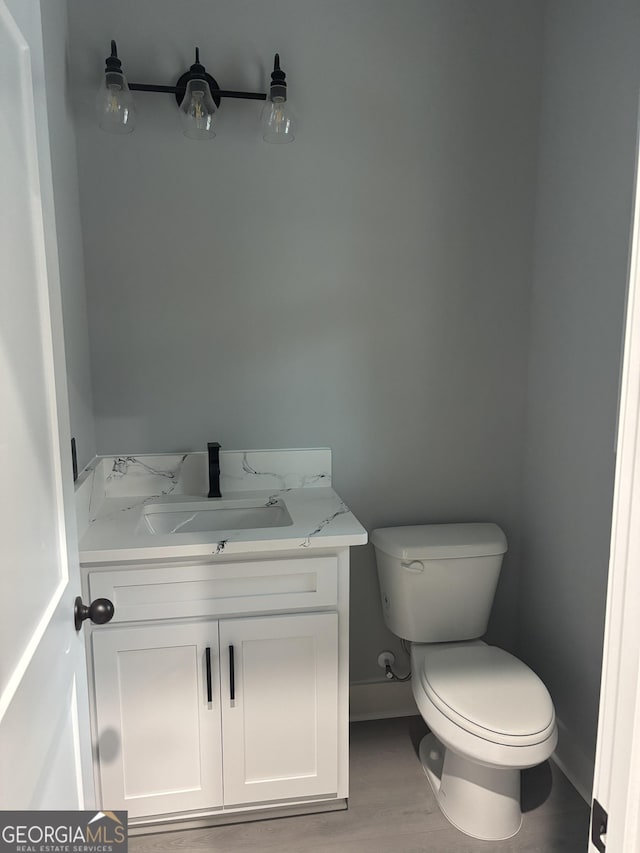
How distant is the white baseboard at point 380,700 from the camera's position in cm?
232

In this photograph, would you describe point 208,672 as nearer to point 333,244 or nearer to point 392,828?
point 392,828

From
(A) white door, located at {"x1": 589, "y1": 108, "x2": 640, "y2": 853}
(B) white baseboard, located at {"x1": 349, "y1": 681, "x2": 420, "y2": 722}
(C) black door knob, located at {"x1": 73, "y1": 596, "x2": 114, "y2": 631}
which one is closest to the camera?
(A) white door, located at {"x1": 589, "y1": 108, "x2": 640, "y2": 853}

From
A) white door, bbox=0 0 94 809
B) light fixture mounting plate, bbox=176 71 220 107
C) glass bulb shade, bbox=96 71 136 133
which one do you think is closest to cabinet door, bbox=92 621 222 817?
white door, bbox=0 0 94 809

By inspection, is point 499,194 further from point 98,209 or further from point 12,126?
point 12,126

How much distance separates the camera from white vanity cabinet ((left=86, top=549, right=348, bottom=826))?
1671mm

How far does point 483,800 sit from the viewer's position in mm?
1782

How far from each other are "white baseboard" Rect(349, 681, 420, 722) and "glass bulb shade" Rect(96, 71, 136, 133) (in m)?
2.09

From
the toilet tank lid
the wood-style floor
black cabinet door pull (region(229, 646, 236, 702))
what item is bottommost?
the wood-style floor

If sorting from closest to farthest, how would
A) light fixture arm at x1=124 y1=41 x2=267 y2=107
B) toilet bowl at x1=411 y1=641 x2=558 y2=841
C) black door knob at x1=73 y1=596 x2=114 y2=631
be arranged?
black door knob at x1=73 y1=596 x2=114 y2=631 < toilet bowl at x1=411 y1=641 x2=558 y2=841 < light fixture arm at x1=124 y1=41 x2=267 y2=107

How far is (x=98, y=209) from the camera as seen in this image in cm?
197

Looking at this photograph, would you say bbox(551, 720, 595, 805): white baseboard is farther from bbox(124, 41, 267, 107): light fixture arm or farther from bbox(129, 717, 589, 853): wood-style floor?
bbox(124, 41, 267, 107): light fixture arm

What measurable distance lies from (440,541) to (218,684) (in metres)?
0.86

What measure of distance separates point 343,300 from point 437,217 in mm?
449

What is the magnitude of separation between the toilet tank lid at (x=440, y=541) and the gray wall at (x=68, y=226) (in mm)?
1037
